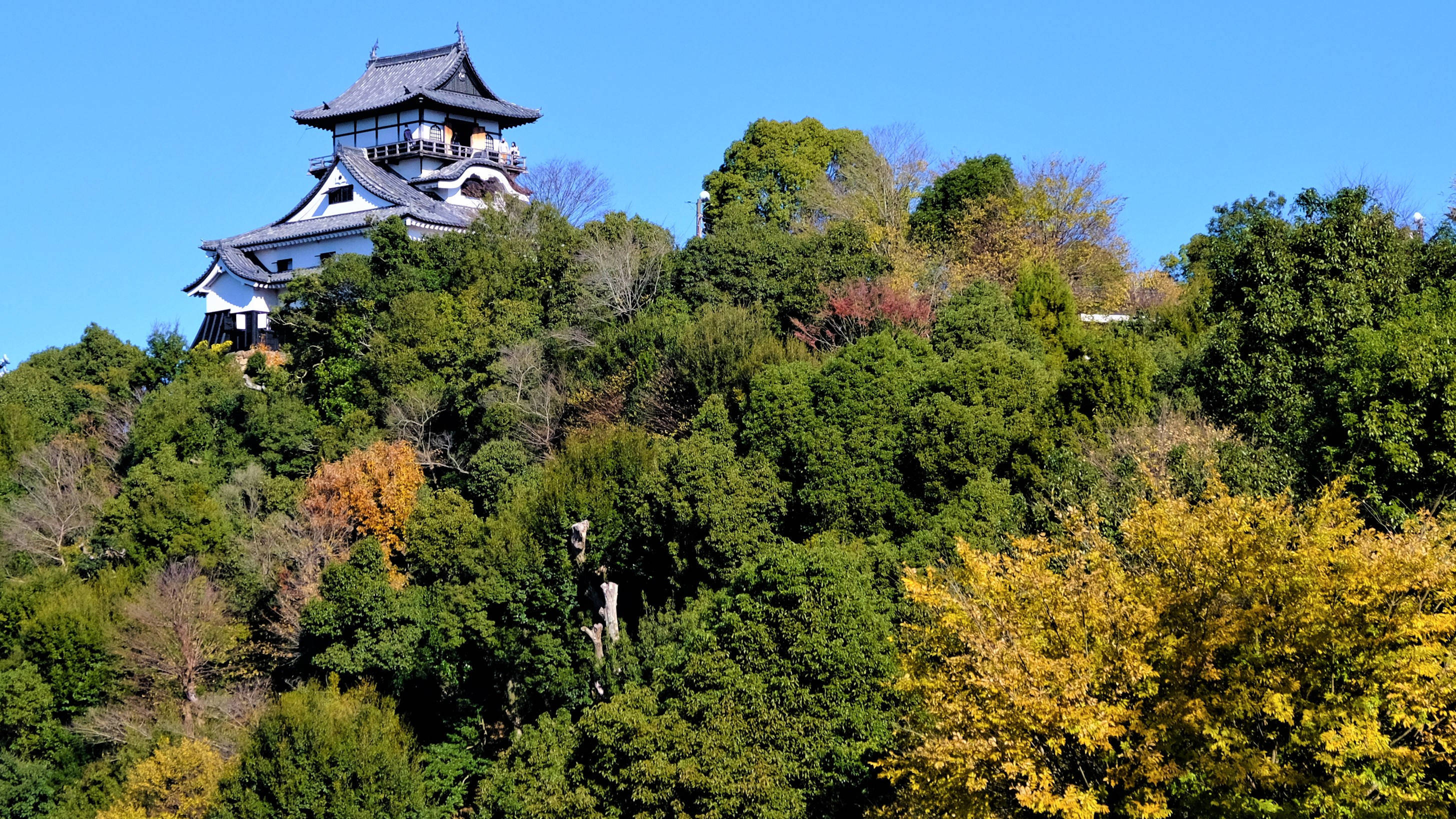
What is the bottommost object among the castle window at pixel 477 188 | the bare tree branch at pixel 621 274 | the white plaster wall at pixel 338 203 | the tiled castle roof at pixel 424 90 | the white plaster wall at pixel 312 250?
the bare tree branch at pixel 621 274

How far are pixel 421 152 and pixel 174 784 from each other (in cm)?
3090

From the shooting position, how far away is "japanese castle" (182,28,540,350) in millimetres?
50531

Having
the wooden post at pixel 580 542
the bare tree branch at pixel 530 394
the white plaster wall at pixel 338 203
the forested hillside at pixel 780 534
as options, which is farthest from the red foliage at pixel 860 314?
the white plaster wall at pixel 338 203

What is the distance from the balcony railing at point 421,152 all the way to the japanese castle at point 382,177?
41 millimetres

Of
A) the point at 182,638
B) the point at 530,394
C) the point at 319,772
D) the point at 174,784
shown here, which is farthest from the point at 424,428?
the point at 319,772

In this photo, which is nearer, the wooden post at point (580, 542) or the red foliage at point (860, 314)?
the wooden post at point (580, 542)

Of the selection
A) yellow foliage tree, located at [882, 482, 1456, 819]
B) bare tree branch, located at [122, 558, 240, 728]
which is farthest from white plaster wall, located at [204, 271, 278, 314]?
yellow foliage tree, located at [882, 482, 1456, 819]

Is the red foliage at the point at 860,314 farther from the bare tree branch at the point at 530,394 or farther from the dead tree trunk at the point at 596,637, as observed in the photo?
the dead tree trunk at the point at 596,637

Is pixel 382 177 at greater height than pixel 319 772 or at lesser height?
greater

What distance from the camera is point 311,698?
93.6 ft

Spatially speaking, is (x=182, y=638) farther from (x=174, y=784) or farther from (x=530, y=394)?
(x=530, y=394)

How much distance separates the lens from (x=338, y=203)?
5203cm

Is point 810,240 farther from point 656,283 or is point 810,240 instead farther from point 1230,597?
point 1230,597

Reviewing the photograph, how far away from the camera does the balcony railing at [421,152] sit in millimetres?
55062
